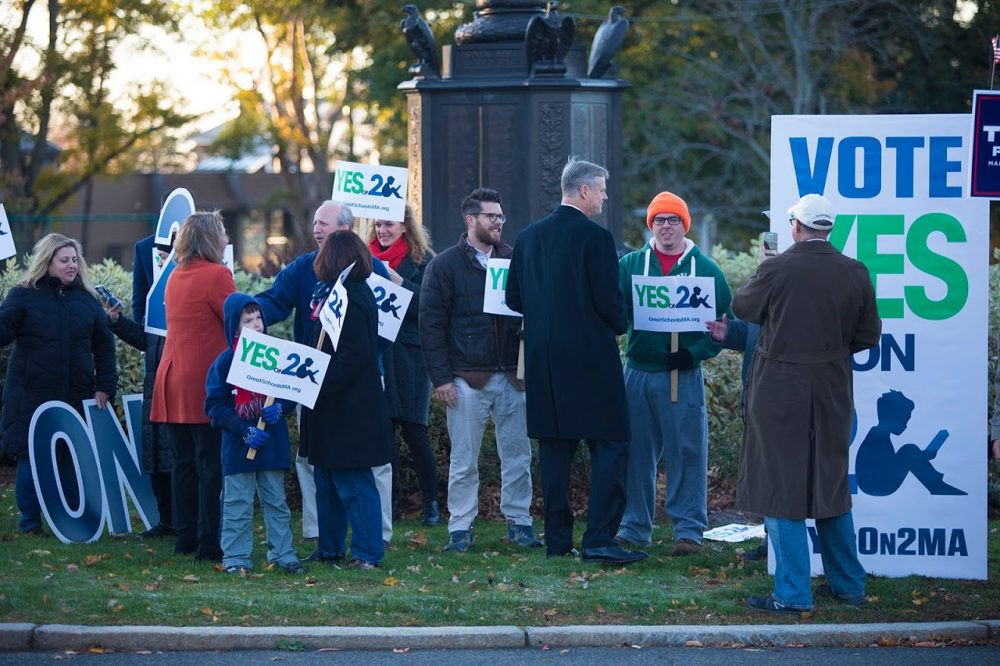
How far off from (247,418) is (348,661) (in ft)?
6.02

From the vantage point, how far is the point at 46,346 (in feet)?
30.4

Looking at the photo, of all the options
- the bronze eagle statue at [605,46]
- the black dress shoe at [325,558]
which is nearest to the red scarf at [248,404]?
the black dress shoe at [325,558]

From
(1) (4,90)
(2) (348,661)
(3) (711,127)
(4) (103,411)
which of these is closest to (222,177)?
(1) (4,90)

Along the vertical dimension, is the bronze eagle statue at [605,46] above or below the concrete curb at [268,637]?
above

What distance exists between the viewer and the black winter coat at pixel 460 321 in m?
8.82

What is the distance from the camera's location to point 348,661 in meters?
6.49

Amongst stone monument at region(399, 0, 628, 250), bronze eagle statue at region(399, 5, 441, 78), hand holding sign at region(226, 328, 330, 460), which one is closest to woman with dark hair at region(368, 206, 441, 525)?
hand holding sign at region(226, 328, 330, 460)

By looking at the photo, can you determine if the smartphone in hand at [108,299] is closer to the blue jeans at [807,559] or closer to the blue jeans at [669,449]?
the blue jeans at [669,449]

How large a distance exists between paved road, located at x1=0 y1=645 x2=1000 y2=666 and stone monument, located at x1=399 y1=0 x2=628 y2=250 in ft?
20.9

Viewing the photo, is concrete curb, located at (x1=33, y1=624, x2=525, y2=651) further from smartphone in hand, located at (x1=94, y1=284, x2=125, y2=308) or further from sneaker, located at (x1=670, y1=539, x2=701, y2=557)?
smartphone in hand, located at (x1=94, y1=284, x2=125, y2=308)

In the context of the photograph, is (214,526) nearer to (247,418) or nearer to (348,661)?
(247,418)

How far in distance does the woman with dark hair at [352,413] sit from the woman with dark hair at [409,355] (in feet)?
4.13

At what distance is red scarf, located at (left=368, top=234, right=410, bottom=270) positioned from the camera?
9484mm

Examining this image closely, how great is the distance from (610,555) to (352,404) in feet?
5.19
